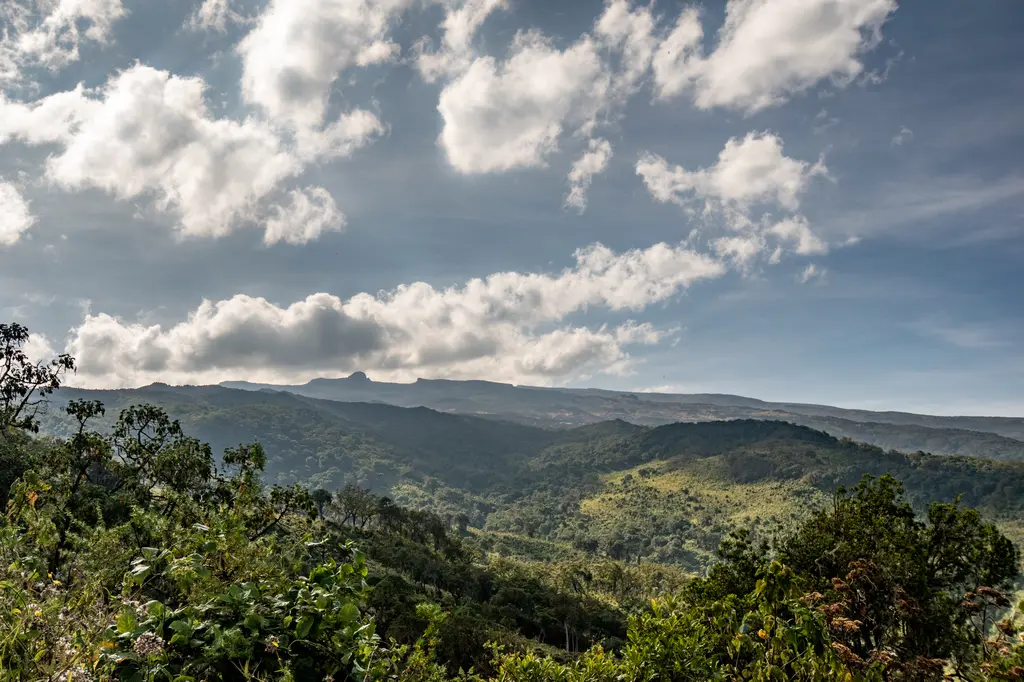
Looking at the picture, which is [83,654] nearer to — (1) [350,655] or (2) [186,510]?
(1) [350,655]

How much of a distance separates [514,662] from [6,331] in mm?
43051

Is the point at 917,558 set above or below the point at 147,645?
below

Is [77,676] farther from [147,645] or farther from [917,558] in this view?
[917,558]

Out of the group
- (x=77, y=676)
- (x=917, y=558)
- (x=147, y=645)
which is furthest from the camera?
(x=917, y=558)

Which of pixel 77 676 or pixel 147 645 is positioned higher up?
pixel 147 645

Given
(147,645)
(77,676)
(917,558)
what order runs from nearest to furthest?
(147,645) → (77,676) → (917,558)

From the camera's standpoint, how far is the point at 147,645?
3.67 m

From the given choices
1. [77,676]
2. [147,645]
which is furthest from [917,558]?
[77,676]

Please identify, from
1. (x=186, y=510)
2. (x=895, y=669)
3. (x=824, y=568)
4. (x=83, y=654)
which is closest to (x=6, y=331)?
(x=186, y=510)

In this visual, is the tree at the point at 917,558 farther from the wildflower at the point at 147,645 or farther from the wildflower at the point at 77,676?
the wildflower at the point at 77,676

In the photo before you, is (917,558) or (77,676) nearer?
(77,676)

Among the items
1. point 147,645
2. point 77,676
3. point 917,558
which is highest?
point 147,645

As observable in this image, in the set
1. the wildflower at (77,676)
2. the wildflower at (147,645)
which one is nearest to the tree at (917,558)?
the wildflower at (147,645)

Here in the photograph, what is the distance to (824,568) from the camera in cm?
2503
